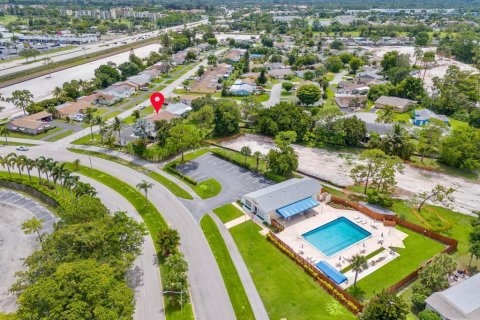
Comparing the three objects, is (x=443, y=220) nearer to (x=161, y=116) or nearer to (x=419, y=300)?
(x=419, y=300)

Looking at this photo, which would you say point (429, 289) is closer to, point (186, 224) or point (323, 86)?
point (186, 224)

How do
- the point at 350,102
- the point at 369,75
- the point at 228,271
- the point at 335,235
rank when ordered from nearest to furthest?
the point at 228,271 → the point at 335,235 → the point at 350,102 → the point at 369,75

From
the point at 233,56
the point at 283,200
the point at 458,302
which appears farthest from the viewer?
the point at 233,56

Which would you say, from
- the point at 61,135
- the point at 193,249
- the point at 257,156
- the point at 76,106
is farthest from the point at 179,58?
the point at 193,249

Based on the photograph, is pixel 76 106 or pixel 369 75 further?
pixel 369 75

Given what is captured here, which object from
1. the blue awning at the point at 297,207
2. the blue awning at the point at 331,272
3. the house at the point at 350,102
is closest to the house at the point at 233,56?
the house at the point at 350,102

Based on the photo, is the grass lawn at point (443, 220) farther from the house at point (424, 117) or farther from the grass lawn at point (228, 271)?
the house at point (424, 117)
